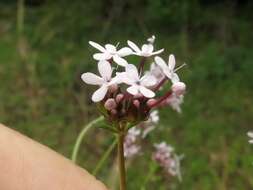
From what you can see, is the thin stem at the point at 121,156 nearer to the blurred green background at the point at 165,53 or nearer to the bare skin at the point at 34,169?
the bare skin at the point at 34,169

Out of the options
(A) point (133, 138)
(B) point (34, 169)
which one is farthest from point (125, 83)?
(A) point (133, 138)

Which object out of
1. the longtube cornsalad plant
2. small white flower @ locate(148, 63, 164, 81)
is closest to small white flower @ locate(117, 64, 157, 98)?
the longtube cornsalad plant

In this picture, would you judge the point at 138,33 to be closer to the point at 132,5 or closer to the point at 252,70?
the point at 132,5

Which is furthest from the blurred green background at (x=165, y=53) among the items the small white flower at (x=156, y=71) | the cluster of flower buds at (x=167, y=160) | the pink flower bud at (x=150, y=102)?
the pink flower bud at (x=150, y=102)

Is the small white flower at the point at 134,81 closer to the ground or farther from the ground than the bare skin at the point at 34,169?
farther from the ground

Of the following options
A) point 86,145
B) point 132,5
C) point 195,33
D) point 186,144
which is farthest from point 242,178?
point 132,5

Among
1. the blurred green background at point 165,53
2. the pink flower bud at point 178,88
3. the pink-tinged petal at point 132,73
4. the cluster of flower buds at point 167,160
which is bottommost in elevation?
the blurred green background at point 165,53

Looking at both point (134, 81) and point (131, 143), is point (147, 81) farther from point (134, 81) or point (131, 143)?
point (131, 143)
